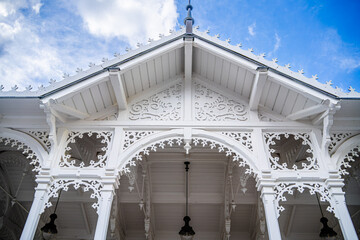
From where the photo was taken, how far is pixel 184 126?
566 cm

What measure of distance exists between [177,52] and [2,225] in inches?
247

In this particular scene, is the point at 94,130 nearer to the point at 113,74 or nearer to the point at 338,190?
the point at 113,74

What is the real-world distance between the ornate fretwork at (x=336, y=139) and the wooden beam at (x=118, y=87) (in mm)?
4091

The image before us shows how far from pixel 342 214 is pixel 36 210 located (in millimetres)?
4893

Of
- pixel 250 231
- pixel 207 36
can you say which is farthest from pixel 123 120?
pixel 250 231

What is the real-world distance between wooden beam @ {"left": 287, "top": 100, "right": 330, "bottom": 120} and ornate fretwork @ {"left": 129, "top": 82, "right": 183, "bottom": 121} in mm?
2246

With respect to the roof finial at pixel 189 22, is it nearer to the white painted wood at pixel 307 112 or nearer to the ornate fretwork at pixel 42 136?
the white painted wood at pixel 307 112

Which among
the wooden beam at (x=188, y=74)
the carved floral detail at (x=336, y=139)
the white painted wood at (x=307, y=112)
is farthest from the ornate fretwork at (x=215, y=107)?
the carved floral detail at (x=336, y=139)

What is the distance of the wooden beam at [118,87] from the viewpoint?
5.51m

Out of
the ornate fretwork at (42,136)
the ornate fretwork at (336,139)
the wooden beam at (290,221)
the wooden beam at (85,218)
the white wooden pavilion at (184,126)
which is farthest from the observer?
the wooden beam at (85,218)

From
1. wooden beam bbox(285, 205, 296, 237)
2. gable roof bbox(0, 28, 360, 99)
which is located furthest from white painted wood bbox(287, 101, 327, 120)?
wooden beam bbox(285, 205, 296, 237)

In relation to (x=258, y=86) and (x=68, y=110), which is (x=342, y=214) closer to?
(x=258, y=86)

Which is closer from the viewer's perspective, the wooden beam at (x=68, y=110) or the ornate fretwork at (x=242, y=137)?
the wooden beam at (x=68, y=110)

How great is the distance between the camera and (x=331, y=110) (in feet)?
16.6
